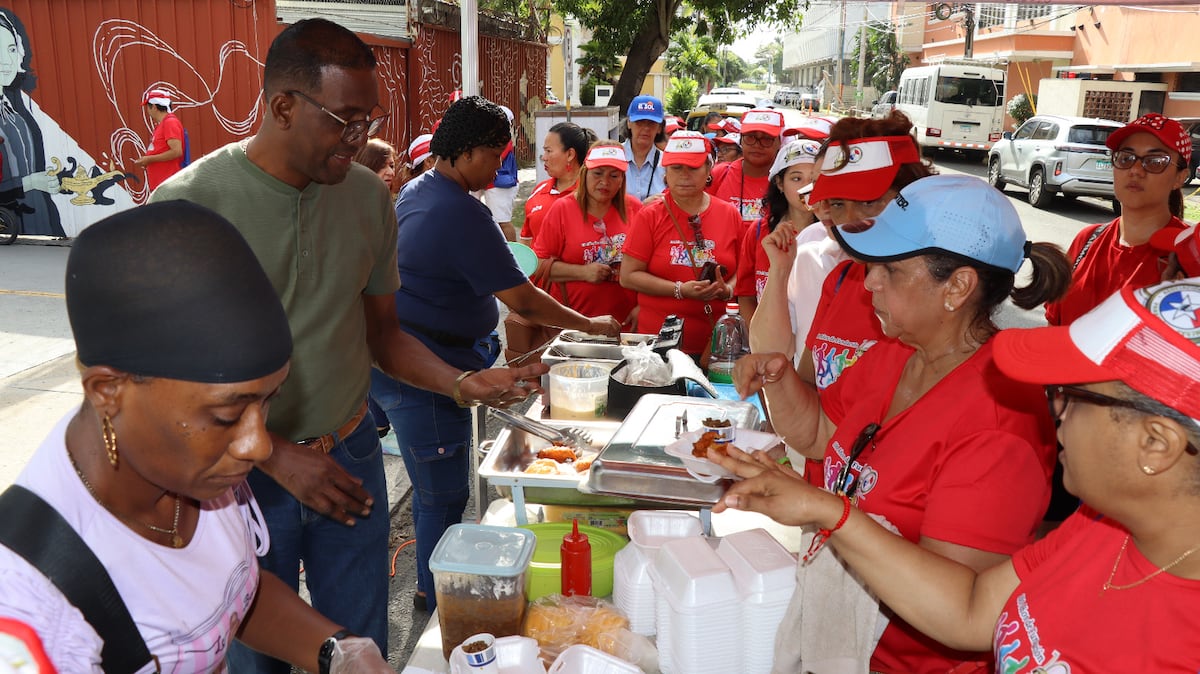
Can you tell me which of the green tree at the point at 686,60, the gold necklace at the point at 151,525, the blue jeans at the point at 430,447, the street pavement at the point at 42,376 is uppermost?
the green tree at the point at 686,60

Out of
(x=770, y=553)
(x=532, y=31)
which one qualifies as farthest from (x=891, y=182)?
(x=532, y=31)

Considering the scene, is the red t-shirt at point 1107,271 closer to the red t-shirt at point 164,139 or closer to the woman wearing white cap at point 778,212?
the woman wearing white cap at point 778,212

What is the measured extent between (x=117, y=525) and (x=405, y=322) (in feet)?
7.50

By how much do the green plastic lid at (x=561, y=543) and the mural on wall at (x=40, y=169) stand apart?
9635mm

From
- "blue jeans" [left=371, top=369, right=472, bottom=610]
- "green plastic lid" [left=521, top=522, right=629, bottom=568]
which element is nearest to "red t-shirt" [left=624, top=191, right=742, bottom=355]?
"blue jeans" [left=371, top=369, right=472, bottom=610]

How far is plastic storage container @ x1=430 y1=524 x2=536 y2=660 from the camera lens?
2033 millimetres

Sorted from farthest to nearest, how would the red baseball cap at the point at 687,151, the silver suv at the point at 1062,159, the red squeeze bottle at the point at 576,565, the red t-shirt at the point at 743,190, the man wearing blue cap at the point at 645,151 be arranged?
the silver suv at the point at 1062,159, the man wearing blue cap at the point at 645,151, the red t-shirt at the point at 743,190, the red baseball cap at the point at 687,151, the red squeeze bottle at the point at 576,565

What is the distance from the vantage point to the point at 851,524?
166 cm

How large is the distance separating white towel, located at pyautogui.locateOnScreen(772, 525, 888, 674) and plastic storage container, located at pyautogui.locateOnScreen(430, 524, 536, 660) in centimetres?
68

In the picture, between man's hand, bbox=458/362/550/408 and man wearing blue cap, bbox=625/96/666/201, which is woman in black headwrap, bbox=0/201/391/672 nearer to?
man's hand, bbox=458/362/550/408

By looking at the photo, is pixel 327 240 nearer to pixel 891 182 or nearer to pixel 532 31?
pixel 891 182

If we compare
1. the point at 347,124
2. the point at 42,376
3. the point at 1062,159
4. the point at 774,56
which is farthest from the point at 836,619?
the point at 774,56

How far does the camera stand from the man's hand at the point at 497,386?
2.80 m

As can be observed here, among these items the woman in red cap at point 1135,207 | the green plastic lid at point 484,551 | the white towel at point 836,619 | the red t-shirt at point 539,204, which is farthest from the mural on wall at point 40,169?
the white towel at point 836,619
